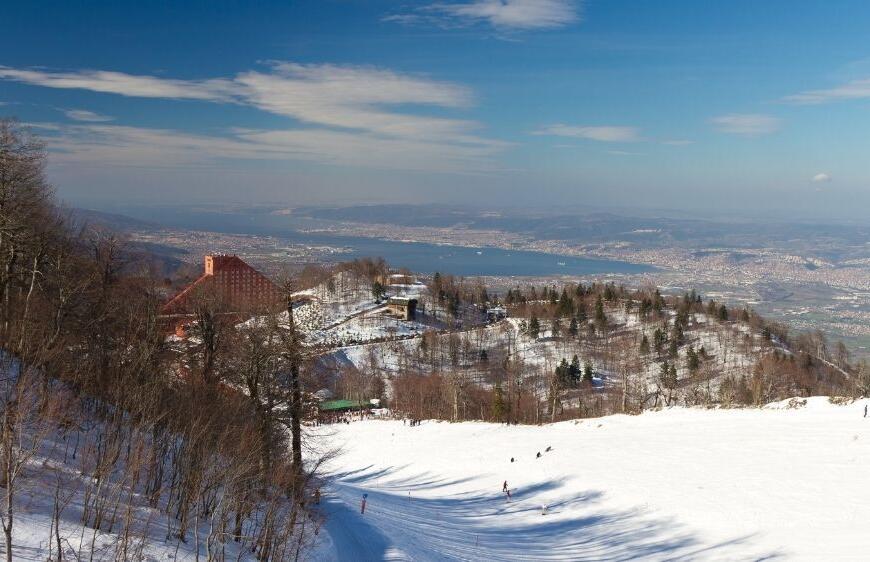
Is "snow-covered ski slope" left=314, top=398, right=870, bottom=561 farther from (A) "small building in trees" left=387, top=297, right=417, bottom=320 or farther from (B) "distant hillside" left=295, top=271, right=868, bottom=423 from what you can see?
(A) "small building in trees" left=387, top=297, right=417, bottom=320

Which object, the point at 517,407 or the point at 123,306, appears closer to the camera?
the point at 123,306

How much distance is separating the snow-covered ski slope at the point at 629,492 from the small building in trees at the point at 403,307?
4336 cm

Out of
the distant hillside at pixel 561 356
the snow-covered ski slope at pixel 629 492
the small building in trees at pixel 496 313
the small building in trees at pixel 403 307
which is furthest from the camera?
the small building in trees at pixel 496 313

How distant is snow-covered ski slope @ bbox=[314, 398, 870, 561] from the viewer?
691 inches

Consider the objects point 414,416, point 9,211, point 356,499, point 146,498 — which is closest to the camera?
point 146,498

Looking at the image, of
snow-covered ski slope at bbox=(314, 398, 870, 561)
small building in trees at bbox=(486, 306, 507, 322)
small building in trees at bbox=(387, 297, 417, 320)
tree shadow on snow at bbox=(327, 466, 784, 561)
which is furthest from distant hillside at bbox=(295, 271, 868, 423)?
tree shadow on snow at bbox=(327, 466, 784, 561)

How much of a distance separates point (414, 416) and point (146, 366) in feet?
101

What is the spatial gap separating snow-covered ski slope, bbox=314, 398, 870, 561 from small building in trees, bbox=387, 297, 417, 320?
142 ft

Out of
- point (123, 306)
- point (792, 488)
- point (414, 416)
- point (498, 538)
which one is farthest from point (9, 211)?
point (414, 416)

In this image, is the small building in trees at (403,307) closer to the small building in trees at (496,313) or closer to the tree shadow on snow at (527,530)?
the small building in trees at (496,313)

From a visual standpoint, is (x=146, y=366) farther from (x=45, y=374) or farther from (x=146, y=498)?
(x=146, y=498)

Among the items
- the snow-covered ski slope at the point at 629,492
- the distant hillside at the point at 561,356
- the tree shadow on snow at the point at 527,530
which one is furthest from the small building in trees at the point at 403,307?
the tree shadow on snow at the point at 527,530

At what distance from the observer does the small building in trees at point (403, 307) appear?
77.2 meters

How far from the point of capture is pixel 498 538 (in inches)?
770
